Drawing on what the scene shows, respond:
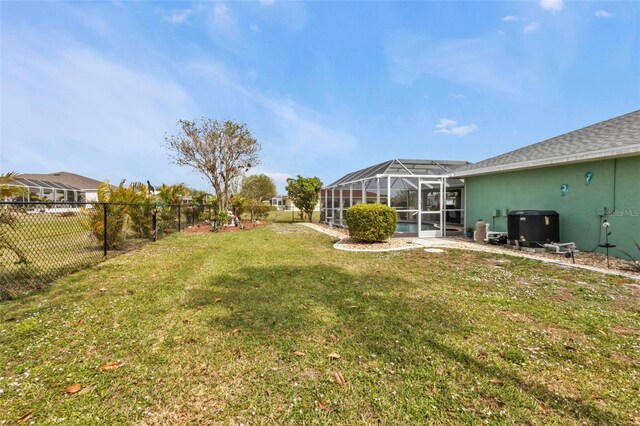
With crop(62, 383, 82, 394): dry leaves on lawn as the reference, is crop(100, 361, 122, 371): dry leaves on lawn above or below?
below

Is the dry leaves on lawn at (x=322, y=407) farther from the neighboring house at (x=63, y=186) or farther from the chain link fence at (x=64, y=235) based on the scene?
the neighboring house at (x=63, y=186)

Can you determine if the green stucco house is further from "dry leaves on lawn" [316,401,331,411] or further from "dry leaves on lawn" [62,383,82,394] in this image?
"dry leaves on lawn" [62,383,82,394]

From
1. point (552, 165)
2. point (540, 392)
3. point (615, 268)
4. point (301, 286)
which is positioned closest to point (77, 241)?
point (301, 286)

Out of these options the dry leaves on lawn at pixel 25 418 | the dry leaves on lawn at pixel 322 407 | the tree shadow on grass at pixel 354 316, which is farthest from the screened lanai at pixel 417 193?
the dry leaves on lawn at pixel 25 418

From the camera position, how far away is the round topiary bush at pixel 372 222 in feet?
32.3

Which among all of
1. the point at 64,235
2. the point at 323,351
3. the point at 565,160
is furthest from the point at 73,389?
the point at 565,160

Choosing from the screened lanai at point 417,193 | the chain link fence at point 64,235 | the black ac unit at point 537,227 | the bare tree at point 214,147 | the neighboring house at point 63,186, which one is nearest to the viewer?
the chain link fence at point 64,235

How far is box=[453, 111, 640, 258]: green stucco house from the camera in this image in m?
7.23

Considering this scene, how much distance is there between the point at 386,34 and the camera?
444 inches

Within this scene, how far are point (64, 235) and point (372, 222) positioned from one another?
33.5ft

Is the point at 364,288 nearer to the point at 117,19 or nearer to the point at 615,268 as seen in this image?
the point at 615,268

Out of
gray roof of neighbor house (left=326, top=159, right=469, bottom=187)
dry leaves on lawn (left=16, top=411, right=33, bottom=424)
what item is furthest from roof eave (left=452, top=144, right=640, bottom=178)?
dry leaves on lawn (left=16, top=411, right=33, bottom=424)

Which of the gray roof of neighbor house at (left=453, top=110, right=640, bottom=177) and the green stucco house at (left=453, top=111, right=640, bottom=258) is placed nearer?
the gray roof of neighbor house at (left=453, top=110, right=640, bottom=177)

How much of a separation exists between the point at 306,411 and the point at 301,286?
9.87ft
